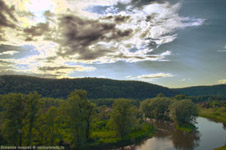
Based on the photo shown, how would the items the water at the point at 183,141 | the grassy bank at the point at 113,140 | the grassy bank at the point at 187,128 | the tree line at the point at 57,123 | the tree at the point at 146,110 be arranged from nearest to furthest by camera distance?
the tree line at the point at 57,123 < the water at the point at 183,141 < the grassy bank at the point at 113,140 < the grassy bank at the point at 187,128 < the tree at the point at 146,110

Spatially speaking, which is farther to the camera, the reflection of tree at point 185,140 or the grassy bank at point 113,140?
the grassy bank at point 113,140

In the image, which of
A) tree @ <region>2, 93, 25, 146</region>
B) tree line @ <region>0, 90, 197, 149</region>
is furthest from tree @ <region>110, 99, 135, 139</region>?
tree @ <region>2, 93, 25, 146</region>

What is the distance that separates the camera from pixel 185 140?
2660 inches

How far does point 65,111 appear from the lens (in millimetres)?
56625

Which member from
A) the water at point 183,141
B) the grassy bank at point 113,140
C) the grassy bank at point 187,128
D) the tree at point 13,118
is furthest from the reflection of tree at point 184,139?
the tree at point 13,118

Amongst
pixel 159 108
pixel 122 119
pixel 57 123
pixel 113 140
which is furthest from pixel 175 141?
pixel 159 108

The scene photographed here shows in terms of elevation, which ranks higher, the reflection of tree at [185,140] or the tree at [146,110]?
the tree at [146,110]

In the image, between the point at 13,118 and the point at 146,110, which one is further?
the point at 146,110

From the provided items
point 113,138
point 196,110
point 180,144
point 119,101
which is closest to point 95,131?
point 113,138

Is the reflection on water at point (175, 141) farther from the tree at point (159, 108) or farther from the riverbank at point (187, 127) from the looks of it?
the tree at point (159, 108)

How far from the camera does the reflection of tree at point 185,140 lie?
59.8 meters

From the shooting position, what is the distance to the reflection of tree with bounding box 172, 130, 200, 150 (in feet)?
196

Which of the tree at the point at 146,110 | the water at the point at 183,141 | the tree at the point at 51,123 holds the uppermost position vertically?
the tree at the point at 51,123

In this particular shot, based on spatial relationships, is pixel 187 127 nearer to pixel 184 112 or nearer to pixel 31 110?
pixel 184 112
